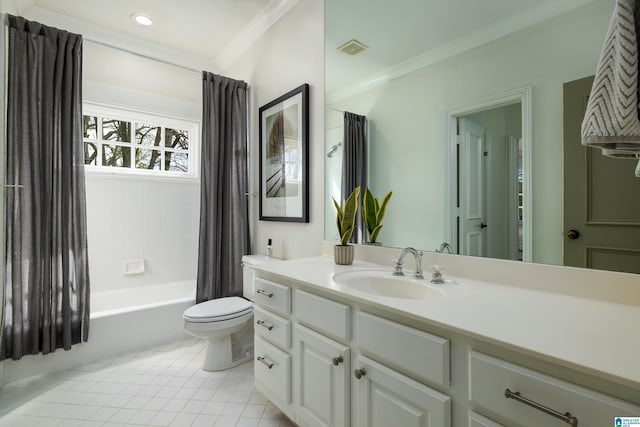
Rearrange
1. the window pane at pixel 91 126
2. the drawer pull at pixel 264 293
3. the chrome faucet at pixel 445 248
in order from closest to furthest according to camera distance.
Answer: the chrome faucet at pixel 445 248 < the drawer pull at pixel 264 293 < the window pane at pixel 91 126

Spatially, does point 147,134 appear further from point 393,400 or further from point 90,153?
point 393,400

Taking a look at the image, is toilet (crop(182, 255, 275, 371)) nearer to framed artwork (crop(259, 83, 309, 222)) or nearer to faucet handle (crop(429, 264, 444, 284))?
framed artwork (crop(259, 83, 309, 222))

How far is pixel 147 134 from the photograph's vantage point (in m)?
3.09

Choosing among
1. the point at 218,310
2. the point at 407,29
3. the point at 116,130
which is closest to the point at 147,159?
the point at 116,130

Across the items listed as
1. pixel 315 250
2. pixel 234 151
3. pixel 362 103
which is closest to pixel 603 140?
pixel 362 103

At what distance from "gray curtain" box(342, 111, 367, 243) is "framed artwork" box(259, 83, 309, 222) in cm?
35

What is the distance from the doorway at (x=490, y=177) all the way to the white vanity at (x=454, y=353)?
97 millimetres

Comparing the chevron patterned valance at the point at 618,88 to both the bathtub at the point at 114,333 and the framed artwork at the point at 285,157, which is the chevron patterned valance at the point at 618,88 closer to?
the framed artwork at the point at 285,157

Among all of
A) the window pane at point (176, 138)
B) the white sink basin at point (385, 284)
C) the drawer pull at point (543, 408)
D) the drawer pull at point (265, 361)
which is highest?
the window pane at point (176, 138)

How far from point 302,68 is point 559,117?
160 cm

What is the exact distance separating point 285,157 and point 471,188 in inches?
54.7

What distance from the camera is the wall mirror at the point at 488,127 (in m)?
0.97

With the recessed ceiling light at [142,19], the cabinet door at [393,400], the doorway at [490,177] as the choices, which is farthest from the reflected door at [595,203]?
the recessed ceiling light at [142,19]

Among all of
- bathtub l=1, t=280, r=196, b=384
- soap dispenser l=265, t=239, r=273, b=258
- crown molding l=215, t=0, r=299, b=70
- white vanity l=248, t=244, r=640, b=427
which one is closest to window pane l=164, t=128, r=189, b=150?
crown molding l=215, t=0, r=299, b=70
